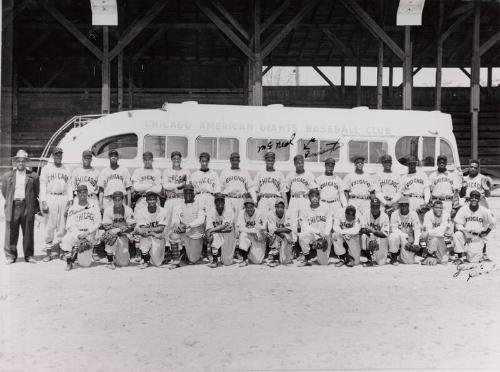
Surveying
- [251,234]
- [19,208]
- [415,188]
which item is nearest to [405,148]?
[415,188]

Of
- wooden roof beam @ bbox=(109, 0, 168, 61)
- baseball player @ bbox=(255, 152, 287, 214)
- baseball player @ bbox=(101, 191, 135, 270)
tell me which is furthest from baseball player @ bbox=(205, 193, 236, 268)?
wooden roof beam @ bbox=(109, 0, 168, 61)

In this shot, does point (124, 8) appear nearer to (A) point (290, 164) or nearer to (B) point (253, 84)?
(B) point (253, 84)

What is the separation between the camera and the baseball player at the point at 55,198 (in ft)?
29.3

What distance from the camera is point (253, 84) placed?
46.5ft

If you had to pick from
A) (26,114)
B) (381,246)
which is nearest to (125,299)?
(381,246)

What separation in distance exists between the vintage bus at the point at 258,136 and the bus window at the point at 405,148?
0.02 m

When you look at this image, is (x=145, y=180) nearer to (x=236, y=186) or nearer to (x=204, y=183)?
(x=204, y=183)

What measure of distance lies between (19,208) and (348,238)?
5.03 meters

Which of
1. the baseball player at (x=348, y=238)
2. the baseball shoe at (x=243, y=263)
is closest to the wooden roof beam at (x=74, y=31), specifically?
the baseball shoe at (x=243, y=263)

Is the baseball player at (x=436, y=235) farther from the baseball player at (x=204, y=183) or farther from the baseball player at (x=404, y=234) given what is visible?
the baseball player at (x=204, y=183)

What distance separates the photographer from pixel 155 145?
10875 millimetres

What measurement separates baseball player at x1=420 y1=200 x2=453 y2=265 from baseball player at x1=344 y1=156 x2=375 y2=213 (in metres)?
1.08

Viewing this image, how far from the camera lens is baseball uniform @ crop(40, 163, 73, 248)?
8.94 meters

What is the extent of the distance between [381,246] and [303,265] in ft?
4.04
